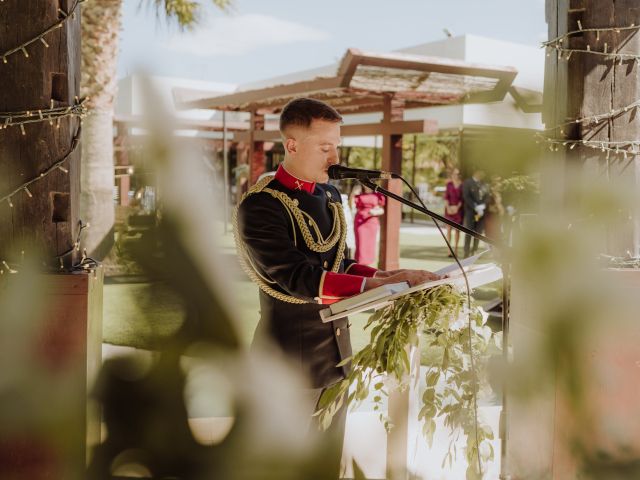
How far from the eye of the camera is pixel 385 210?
325 inches

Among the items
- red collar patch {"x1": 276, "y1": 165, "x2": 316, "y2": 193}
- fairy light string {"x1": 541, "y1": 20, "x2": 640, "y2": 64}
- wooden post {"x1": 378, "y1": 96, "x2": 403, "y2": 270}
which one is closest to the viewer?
red collar patch {"x1": 276, "y1": 165, "x2": 316, "y2": 193}

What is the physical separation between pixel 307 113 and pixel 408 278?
623mm

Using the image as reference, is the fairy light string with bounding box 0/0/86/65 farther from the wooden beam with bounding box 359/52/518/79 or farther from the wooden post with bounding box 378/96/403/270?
the wooden post with bounding box 378/96/403/270

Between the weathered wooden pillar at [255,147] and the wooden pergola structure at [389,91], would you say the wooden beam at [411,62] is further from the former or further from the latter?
the weathered wooden pillar at [255,147]

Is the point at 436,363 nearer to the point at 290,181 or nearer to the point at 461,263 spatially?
the point at 461,263

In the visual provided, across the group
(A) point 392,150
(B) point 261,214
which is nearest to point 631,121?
(B) point 261,214

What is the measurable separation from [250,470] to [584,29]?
213 centimetres

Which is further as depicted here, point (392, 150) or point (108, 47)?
point (392, 150)

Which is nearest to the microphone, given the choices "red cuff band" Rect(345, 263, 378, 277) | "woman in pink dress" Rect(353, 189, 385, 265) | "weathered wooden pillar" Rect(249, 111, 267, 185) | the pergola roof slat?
"red cuff band" Rect(345, 263, 378, 277)

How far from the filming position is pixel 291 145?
187 cm

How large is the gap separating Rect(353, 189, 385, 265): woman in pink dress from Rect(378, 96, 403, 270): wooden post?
0.62m

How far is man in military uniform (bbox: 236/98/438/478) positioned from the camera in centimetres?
160

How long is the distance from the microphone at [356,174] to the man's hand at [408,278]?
0.21 m

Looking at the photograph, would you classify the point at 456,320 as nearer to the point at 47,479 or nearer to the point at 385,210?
the point at 47,479
